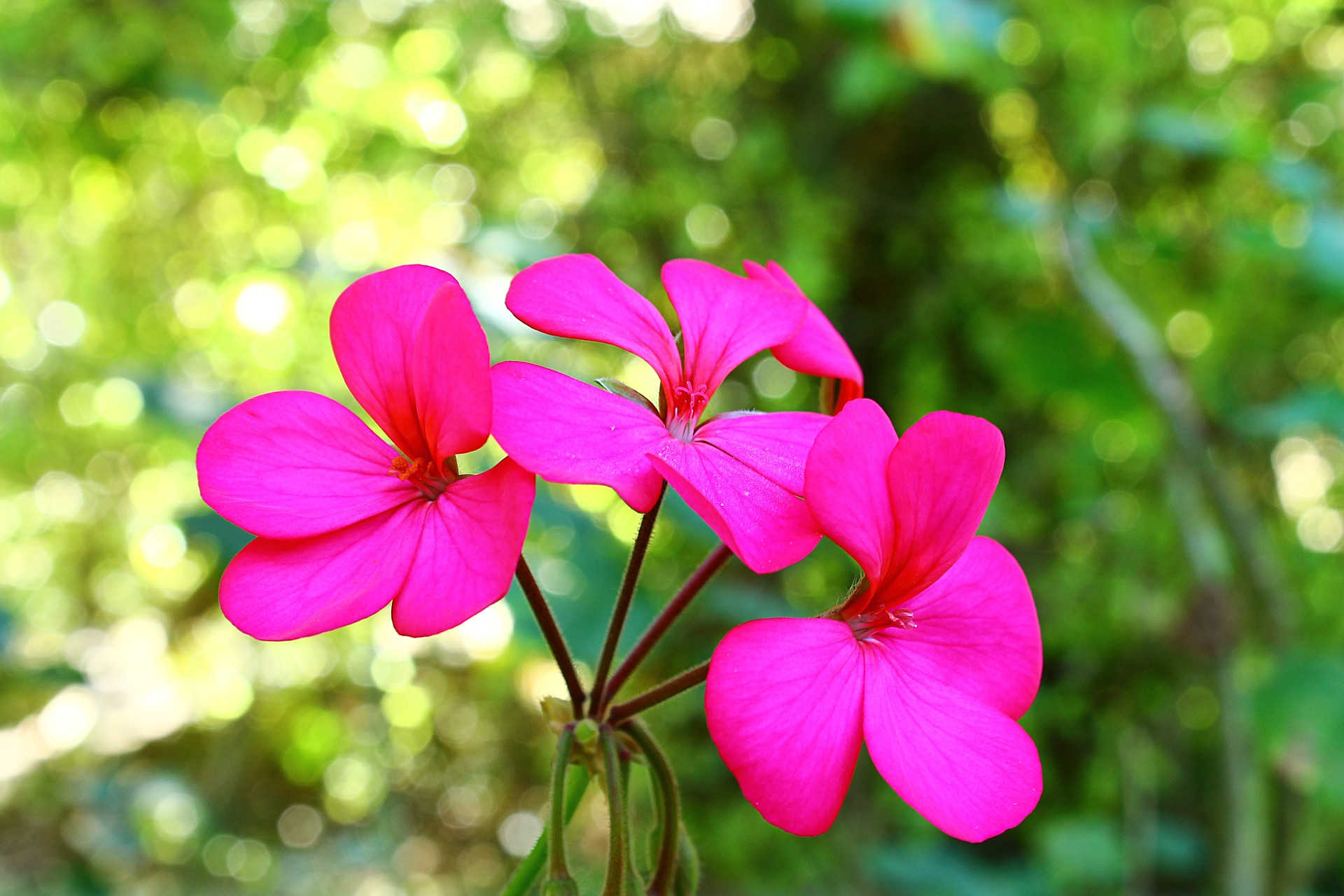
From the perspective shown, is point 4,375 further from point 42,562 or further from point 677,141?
point 677,141

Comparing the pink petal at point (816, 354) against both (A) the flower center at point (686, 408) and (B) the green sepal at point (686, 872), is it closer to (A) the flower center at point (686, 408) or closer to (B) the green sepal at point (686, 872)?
(A) the flower center at point (686, 408)

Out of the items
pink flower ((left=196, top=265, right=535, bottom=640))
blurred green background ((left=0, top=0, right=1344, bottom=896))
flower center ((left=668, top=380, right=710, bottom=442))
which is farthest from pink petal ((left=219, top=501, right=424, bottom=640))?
blurred green background ((left=0, top=0, right=1344, bottom=896))

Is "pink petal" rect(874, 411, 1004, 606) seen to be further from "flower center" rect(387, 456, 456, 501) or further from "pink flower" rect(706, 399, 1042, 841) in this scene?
"flower center" rect(387, 456, 456, 501)

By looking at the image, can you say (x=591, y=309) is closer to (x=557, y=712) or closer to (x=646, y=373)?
(x=557, y=712)

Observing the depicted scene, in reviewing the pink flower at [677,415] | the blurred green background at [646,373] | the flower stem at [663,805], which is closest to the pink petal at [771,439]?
the pink flower at [677,415]

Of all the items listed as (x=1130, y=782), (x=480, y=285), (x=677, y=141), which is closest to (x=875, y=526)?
(x=480, y=285)

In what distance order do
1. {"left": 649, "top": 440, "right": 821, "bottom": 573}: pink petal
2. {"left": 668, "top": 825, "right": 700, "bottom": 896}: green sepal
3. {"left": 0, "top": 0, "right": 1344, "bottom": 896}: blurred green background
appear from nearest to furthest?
{"left": 649, "top": 440, "right": 821, "bottom": 573}: pink petal, {"left": 668, "top": 825, "right": 700, "bottom": 896}: green sepal, {"left": 0, "top": 0, "right": 1344, "bottom": 896}: blurred green background
